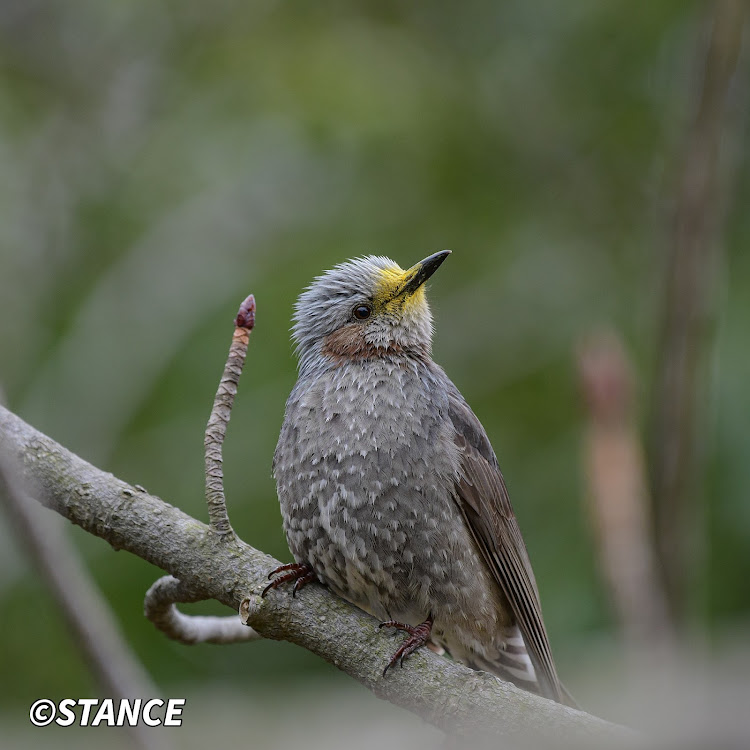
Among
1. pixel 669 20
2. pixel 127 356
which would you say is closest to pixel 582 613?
pixel 127 356

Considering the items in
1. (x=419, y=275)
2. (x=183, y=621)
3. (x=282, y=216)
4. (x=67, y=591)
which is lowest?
(x=67, y=591)

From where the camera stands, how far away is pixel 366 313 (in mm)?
4125

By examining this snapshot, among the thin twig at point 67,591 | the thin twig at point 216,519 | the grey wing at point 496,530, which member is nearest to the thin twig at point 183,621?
the thin twig at point 216,519

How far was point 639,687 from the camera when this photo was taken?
82.0 inches

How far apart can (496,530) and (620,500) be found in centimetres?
170

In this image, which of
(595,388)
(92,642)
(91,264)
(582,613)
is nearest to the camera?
(92,642)

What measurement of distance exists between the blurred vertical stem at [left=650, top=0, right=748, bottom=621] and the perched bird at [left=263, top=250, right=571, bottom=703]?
0.68 meters

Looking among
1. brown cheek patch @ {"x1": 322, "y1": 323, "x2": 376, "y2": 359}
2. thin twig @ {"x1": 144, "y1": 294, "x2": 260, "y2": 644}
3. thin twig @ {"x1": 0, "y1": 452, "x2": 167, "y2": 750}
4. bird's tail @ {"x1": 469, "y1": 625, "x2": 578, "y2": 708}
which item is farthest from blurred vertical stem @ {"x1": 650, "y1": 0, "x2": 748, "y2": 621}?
thin twig @ {"x1": 0, "y1": 452, "x2": 167, "y2": 750}

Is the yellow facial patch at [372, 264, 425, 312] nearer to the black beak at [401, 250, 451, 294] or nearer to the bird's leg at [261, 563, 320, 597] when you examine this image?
the black beak at [401, 250, 451, 294]

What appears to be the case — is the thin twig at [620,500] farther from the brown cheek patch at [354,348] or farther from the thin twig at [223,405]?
the brown cheek patch at [354,348]

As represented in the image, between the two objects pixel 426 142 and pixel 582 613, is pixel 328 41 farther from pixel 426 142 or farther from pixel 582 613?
pixel 582 613

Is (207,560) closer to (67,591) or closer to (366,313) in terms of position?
(67,591)

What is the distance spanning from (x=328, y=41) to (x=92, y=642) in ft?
19.2

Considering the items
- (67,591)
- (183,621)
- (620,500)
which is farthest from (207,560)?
(620,500)
